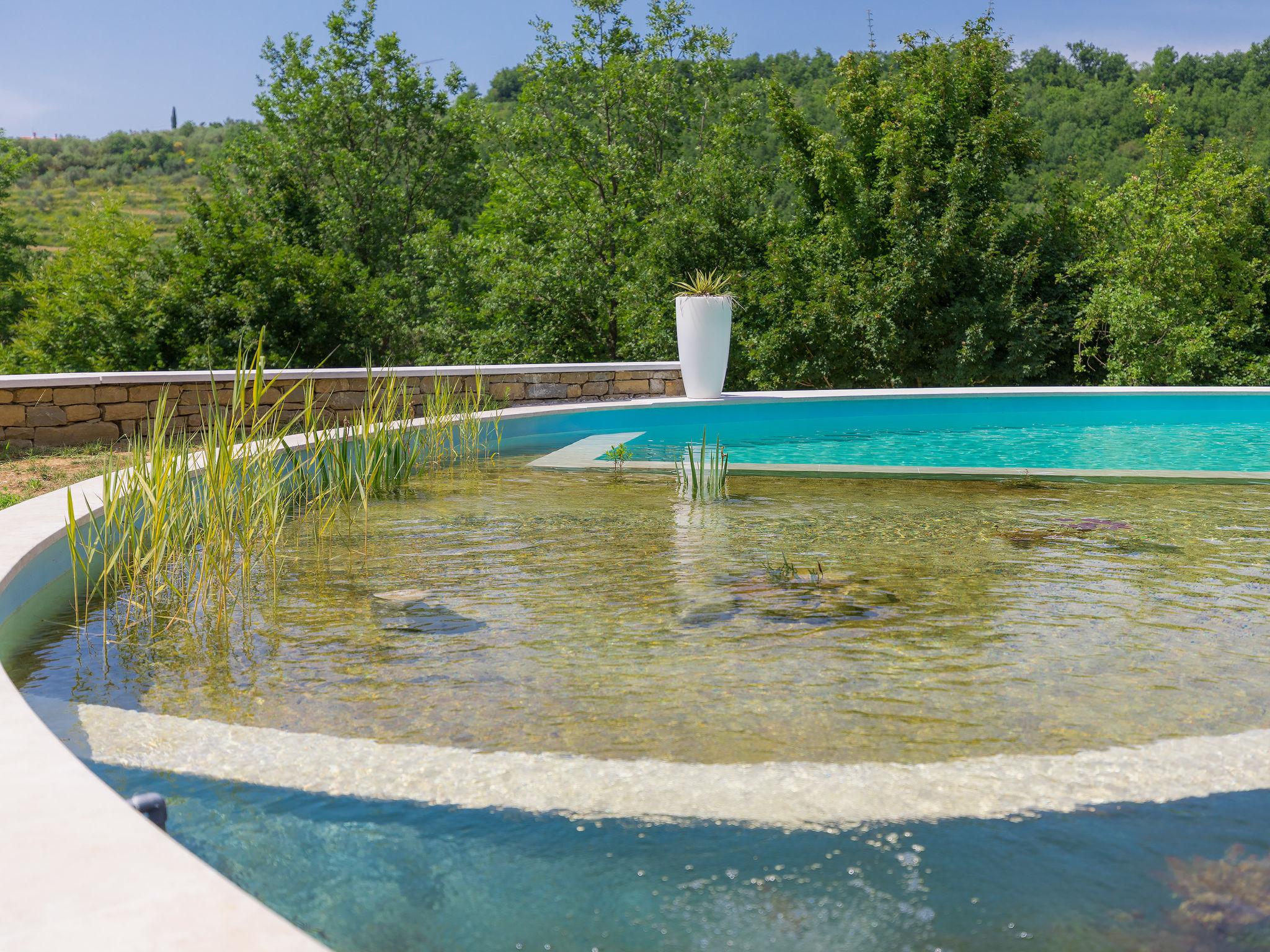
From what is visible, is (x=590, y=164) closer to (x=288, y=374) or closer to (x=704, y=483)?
(x=288, y=374)

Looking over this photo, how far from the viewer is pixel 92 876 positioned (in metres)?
1.17

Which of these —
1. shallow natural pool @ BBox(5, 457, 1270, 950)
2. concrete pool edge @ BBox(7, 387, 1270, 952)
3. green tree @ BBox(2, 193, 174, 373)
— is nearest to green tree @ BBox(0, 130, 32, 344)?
green tree @ BBox(2, 193, 174, 373)

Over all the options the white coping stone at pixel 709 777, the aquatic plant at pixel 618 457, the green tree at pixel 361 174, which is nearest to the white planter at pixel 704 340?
the aquatic plant at pixel 618 457

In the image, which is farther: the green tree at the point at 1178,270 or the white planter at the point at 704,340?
the green tree at the point at 1178,270

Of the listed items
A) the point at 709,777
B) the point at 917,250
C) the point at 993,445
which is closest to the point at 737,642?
the point at 709,777

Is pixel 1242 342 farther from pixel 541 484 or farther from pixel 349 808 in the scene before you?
pixel 349 808

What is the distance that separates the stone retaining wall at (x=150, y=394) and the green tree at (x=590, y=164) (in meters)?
6.94

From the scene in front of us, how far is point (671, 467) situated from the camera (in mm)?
6348

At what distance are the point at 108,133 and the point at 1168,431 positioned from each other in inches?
2002

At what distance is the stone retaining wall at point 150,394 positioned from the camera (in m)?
6.70

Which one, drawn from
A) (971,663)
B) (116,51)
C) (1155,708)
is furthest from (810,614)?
(116,51)

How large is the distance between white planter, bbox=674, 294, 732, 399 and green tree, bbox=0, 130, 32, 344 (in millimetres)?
17311

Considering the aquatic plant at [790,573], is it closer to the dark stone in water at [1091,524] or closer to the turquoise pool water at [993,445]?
the dark stone in water at [1091,524]

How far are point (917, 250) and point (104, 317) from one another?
10.7 meters
